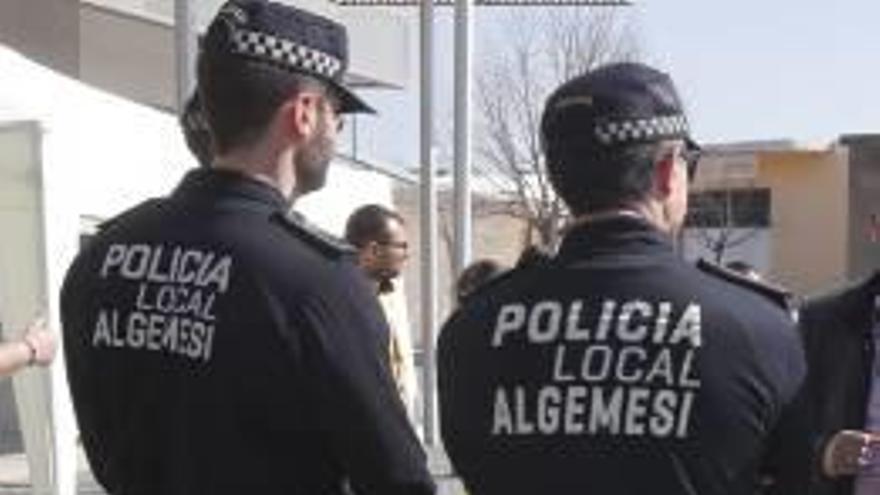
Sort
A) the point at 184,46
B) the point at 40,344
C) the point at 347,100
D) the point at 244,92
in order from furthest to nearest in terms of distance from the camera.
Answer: the point at 184,46 < the point at 40,344 < the point at 347,100 < the point at 244,92

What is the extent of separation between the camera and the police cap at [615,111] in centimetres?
310

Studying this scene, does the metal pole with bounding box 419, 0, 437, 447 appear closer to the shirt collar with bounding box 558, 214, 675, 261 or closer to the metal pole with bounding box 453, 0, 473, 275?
the metal pole with bounding box 453, 0, 473, 275

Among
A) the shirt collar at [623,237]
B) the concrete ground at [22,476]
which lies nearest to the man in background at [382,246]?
the concrete ground at [22,476]

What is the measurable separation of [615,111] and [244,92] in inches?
25.0

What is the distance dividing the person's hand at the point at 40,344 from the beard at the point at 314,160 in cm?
193

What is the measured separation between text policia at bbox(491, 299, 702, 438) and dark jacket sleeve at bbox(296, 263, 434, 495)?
195 millimetres

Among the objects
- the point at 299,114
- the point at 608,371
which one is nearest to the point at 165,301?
the point at 299,114

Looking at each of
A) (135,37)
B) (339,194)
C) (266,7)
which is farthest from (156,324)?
(135,37)

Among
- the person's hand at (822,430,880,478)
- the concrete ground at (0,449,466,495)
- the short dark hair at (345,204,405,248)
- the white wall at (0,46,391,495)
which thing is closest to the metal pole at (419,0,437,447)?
the concrete ground at (0,449,466,495)

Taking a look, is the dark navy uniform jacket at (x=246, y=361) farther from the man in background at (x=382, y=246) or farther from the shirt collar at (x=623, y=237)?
the man in background at (x=382, y=246)

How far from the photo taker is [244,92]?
322cm

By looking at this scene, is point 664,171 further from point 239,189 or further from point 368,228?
point 368,228

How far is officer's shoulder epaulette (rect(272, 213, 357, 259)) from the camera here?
3.14 metres

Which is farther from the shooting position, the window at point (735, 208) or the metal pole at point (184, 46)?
the window at point (735, 208)
